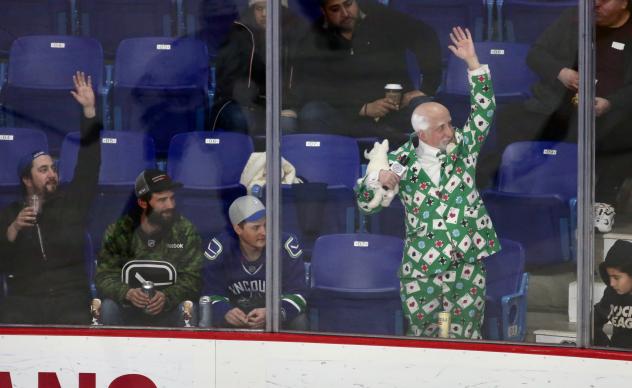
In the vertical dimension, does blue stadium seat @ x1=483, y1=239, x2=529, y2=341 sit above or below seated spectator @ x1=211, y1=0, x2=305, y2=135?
below

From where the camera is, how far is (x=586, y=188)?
189 inches

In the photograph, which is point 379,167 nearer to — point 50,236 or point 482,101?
point 482,101

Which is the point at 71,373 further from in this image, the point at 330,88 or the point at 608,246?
the point at 608,246

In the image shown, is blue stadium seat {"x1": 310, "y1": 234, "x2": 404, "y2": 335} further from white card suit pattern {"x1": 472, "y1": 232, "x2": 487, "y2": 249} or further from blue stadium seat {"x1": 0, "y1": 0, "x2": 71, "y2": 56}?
blue stadium seat {"x1": 0, "y1": 0, "x2": 71, "y2": 56}

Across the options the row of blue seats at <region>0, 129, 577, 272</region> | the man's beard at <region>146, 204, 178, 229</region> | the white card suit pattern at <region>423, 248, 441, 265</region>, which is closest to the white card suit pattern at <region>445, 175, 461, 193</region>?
the row of blue seats at <region>0, 129, 577, 272</region>

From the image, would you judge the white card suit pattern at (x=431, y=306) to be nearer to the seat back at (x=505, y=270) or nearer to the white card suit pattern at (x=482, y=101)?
the seat back at (x=505, y=270)

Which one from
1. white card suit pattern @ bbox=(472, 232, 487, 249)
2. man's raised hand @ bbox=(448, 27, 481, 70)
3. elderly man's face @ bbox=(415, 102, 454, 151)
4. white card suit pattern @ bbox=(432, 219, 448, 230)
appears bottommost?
white card suit pattern @ bbox=(472, 232, 487, 249)

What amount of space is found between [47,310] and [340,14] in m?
1.62

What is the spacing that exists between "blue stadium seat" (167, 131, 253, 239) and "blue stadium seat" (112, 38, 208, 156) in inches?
2.6

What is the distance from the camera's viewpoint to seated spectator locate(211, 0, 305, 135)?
5.07m

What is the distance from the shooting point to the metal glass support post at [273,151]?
16.6 ft

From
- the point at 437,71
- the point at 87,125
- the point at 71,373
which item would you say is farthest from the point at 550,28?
the point at 71,373

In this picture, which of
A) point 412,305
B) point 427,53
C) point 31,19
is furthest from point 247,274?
point 31,19

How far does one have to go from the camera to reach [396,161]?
197 inches
